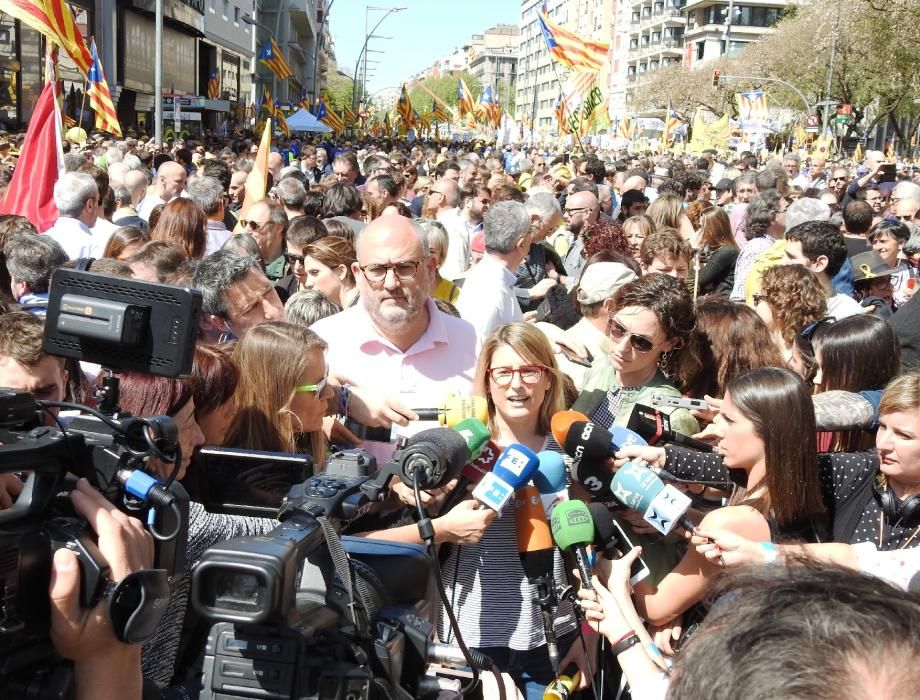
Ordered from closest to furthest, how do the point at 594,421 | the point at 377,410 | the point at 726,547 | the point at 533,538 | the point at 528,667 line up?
the point at 726,547, the point at 533,538, the point at 528,667, the point at 377,410, the point at 594,421

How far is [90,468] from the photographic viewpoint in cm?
193

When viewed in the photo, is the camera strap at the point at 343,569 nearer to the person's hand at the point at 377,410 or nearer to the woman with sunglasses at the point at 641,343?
the person's hand at the point at 377,410

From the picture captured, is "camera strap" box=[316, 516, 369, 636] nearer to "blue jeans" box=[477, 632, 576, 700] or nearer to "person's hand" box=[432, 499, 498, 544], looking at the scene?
"person's hand" box=[432, 499, 498, 544]

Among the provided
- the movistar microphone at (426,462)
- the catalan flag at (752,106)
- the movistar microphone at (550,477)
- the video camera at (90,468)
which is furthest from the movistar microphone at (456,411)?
the catalan flag at (752,106)

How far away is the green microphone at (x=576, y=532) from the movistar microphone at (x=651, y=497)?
0.13 m

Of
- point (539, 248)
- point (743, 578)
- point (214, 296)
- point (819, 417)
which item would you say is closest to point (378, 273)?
point (214, 296)

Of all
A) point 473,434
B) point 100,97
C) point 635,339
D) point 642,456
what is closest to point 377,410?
point 473,434

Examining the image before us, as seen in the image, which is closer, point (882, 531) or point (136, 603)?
point (136, 603)

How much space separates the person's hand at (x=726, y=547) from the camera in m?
2.64

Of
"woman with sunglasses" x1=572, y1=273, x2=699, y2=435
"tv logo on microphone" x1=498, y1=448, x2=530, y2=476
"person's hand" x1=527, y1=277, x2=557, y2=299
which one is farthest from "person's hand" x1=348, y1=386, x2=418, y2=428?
"person's hand" x1=527, y1=277, x2=557, y2=299

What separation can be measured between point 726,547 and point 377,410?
1.29 meters

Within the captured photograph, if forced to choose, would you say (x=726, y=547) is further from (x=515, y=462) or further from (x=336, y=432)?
(x=336, y=432)

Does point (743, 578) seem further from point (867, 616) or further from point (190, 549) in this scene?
point (190, 549)

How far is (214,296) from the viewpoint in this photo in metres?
4.38
